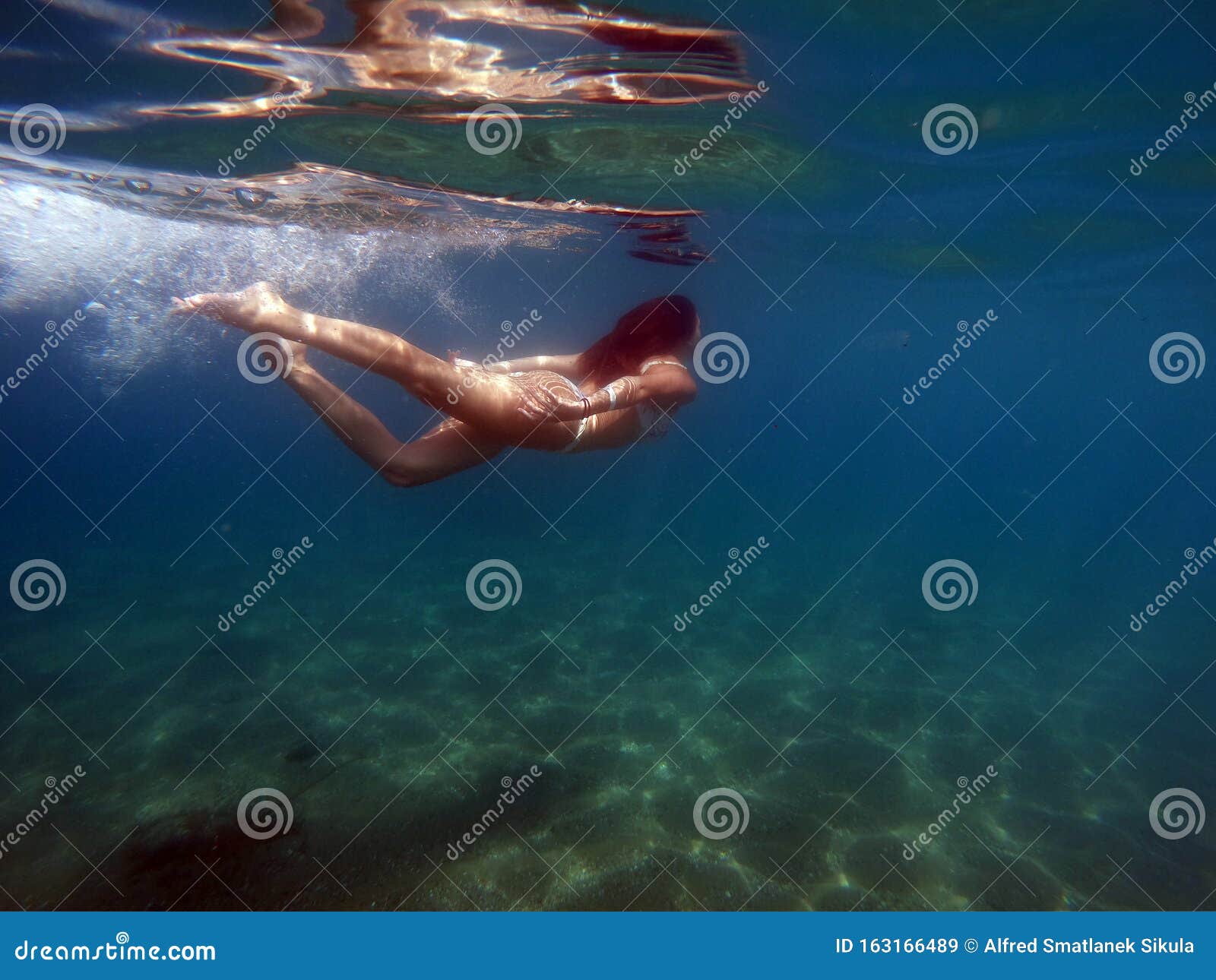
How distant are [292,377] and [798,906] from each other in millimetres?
7326

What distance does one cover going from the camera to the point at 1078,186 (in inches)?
558

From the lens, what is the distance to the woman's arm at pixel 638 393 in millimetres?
5773

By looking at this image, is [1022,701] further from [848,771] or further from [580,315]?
[580,315]
